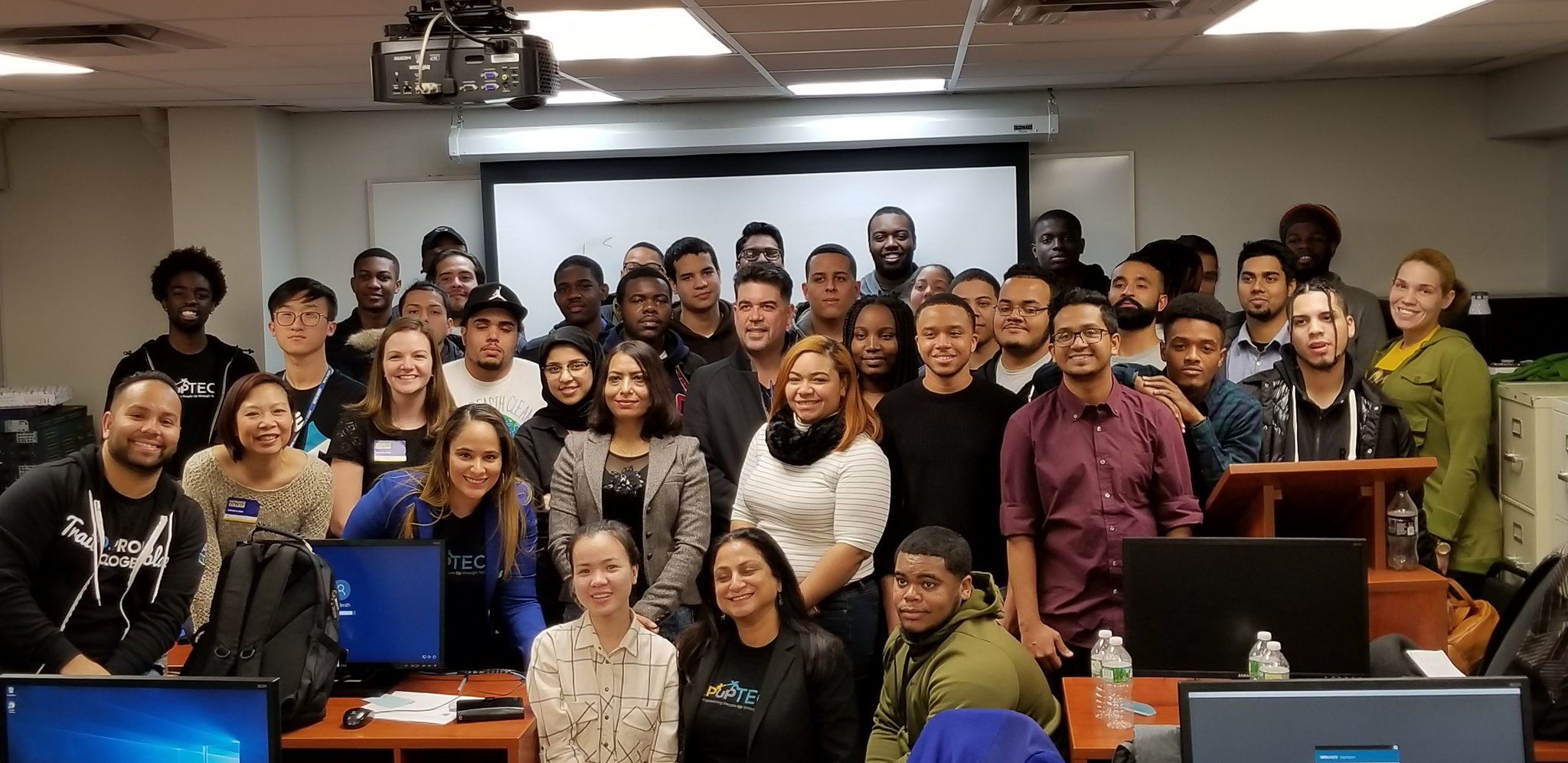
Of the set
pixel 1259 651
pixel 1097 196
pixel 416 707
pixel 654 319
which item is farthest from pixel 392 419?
pixel 1097 196

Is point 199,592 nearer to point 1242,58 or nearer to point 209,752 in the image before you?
point 209,752

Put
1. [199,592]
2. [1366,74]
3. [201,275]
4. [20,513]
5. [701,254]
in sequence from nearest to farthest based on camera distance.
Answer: [20,513] → [199,592] → [701,254] → [201,275] → [1366,74]

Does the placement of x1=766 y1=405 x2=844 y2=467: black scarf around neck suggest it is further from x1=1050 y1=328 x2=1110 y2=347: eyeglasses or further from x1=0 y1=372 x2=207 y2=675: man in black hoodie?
x1=0 y1=372 x2=207 y2=675: man in black hoodie

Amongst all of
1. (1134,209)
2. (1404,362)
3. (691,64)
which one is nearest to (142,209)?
(691,64)

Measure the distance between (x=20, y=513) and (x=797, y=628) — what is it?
5.99ft

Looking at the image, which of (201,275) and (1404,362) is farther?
(201,275)

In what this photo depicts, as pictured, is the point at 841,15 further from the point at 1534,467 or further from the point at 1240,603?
the point at 1534,467

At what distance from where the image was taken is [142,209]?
766 cm

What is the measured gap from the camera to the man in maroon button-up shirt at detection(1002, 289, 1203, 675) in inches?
132

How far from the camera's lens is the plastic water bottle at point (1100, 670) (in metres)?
2.95

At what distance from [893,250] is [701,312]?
4.68 feet

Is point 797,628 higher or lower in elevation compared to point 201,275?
lower

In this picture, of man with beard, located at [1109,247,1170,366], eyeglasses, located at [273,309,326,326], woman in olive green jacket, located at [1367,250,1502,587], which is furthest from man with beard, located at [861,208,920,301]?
eyeglasses, located at [273,309,326,326]

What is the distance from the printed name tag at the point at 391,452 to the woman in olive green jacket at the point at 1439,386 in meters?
3.20
